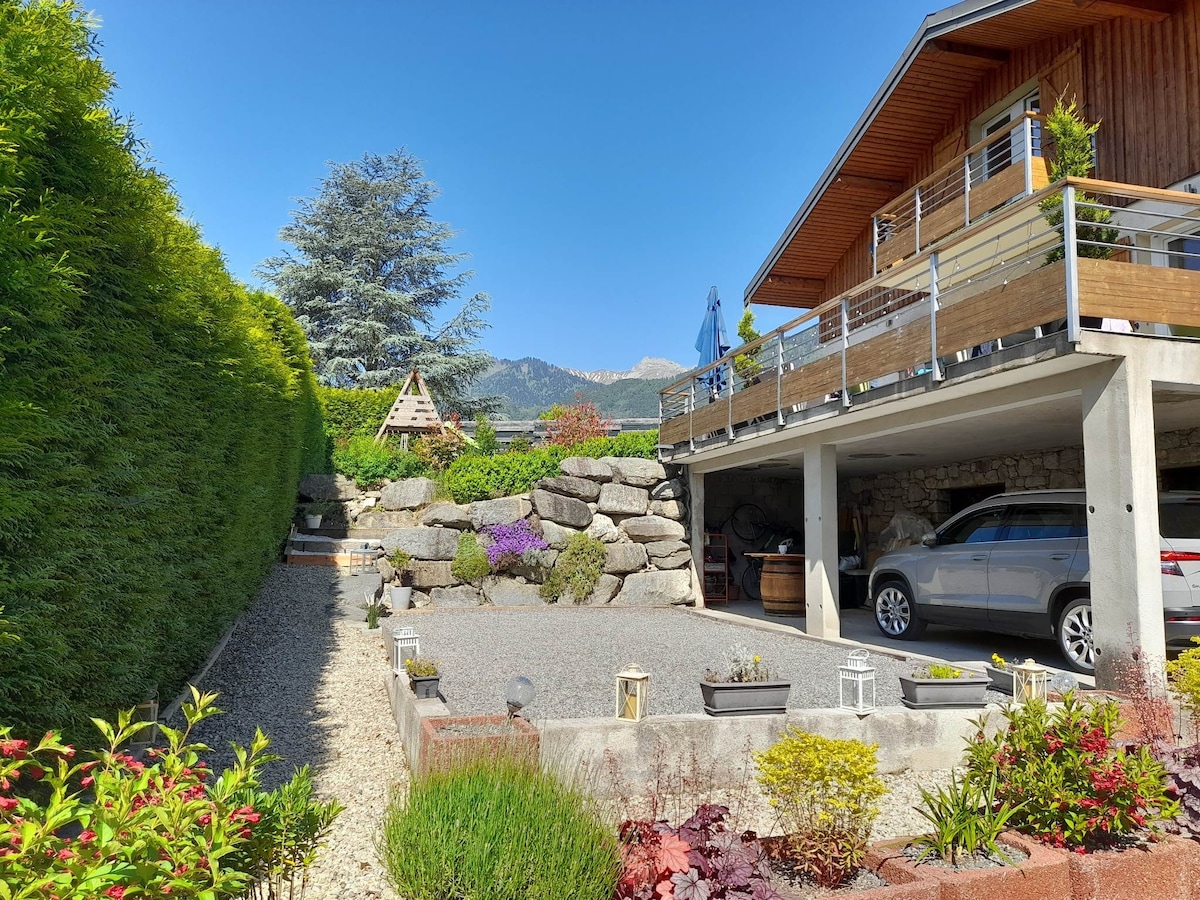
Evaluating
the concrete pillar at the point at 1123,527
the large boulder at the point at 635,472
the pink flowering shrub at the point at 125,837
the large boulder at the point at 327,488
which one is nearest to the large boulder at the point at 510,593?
the large boulder at the point at 635,472

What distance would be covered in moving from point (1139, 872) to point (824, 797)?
1.21m

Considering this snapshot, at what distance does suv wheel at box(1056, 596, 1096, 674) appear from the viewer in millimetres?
7090

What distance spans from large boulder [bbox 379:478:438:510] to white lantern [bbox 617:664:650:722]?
1100 centimetres

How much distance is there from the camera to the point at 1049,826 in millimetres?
3178

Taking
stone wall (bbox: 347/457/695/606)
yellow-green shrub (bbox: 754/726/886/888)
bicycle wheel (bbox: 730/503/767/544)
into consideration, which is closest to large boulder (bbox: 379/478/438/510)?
stone wall (bbox: 347/457/695/606)

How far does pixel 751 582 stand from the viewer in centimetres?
1588

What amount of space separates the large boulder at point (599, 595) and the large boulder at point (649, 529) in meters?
0.84

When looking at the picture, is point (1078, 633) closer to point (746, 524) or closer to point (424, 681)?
point (424, 681)

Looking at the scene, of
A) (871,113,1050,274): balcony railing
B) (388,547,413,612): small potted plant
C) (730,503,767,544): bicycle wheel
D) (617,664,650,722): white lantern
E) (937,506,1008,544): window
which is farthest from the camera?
(730,503,767,544): bicycle wheel

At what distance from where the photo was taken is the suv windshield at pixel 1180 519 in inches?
263

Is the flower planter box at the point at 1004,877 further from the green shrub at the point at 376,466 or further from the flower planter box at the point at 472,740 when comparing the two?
the green shrub at the point at 376,466

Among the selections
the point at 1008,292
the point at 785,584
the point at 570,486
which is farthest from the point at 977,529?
the point at 570,486

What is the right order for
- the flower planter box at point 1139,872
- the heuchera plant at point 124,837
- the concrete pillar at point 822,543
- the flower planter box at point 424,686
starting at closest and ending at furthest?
the heuchera plant at point 124,837 → the flower planter box at point 1139,872 → the flower planter box at point 424,686 → the concrete pillar at point 822,543

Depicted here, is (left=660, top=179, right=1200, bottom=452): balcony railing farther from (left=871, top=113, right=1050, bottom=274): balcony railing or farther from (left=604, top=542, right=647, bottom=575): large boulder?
(left=604, top=542, right=647, bottom=575): large boulder
